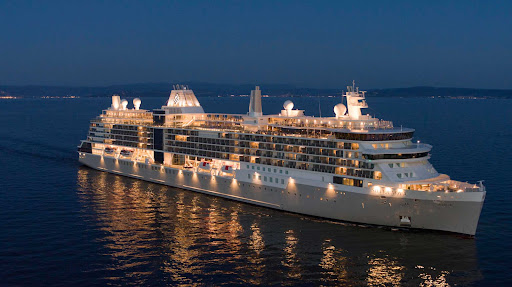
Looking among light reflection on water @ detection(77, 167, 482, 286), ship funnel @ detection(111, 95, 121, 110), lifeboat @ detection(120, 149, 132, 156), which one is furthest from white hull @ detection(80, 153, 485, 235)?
ship funnel @ detection(111, 95, 121, 110)

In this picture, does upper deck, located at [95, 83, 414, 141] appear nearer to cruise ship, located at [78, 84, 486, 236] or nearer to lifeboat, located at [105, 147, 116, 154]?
cruise ship, located at [78, 84, 486, 236]

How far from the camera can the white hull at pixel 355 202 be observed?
39.5 m

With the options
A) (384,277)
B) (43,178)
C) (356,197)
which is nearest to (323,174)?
(356,197)

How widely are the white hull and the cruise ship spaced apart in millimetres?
78


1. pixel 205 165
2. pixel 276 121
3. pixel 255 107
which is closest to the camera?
pixel 276 121

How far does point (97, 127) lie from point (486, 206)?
4993 cm

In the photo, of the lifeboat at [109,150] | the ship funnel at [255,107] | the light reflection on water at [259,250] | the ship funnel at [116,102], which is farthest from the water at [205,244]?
the ship funnel at [116,102]

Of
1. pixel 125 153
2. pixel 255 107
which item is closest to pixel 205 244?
pixel 255 107

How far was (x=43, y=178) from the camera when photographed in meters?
60.9

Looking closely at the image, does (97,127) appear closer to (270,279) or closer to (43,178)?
(43,178)

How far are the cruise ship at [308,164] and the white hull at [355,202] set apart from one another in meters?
0.08

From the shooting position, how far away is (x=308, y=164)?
151 feet

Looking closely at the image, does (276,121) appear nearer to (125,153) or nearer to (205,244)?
(205,244)

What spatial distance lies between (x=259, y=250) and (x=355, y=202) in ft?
32.1
